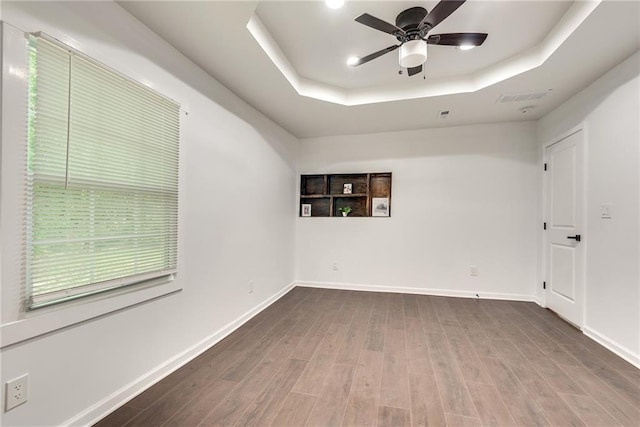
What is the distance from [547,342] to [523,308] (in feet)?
3.44

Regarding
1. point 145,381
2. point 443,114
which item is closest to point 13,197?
point 145,381

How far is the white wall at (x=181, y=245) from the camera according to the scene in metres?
1.34

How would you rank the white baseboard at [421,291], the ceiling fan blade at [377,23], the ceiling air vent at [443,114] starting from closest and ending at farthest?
the ceiling fan blade at [377,23] < the ceiling air vent at [443,114] < the white baseboard at [421,291]

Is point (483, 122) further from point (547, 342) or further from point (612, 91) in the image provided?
point (547, 342)

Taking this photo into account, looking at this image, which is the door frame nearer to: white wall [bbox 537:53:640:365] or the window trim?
white wall [bbox 537:53:640:365]

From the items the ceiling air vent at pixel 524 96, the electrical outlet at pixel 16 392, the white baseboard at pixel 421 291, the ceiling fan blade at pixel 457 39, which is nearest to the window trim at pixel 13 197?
the electrical outlet at pixel 16 392

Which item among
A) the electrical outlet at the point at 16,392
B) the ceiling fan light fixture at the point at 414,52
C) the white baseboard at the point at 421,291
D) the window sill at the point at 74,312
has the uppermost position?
the ceiling fan light fixture at the point at 414,52

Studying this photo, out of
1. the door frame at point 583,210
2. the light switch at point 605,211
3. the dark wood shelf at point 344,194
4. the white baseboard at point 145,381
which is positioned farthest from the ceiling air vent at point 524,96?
the white baseboard at point 145,381

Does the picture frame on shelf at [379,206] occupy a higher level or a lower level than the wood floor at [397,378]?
higher

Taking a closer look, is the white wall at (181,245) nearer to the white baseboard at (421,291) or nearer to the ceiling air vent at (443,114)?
the white baseboard at (421,291)

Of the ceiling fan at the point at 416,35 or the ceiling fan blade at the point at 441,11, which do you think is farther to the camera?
the ceiling fan at the point at 416,35

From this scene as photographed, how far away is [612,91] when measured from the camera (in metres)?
2.43

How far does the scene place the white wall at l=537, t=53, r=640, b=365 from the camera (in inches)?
86.3

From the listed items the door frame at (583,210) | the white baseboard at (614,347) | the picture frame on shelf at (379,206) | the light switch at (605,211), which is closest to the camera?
the white baseboard at (614,347)
